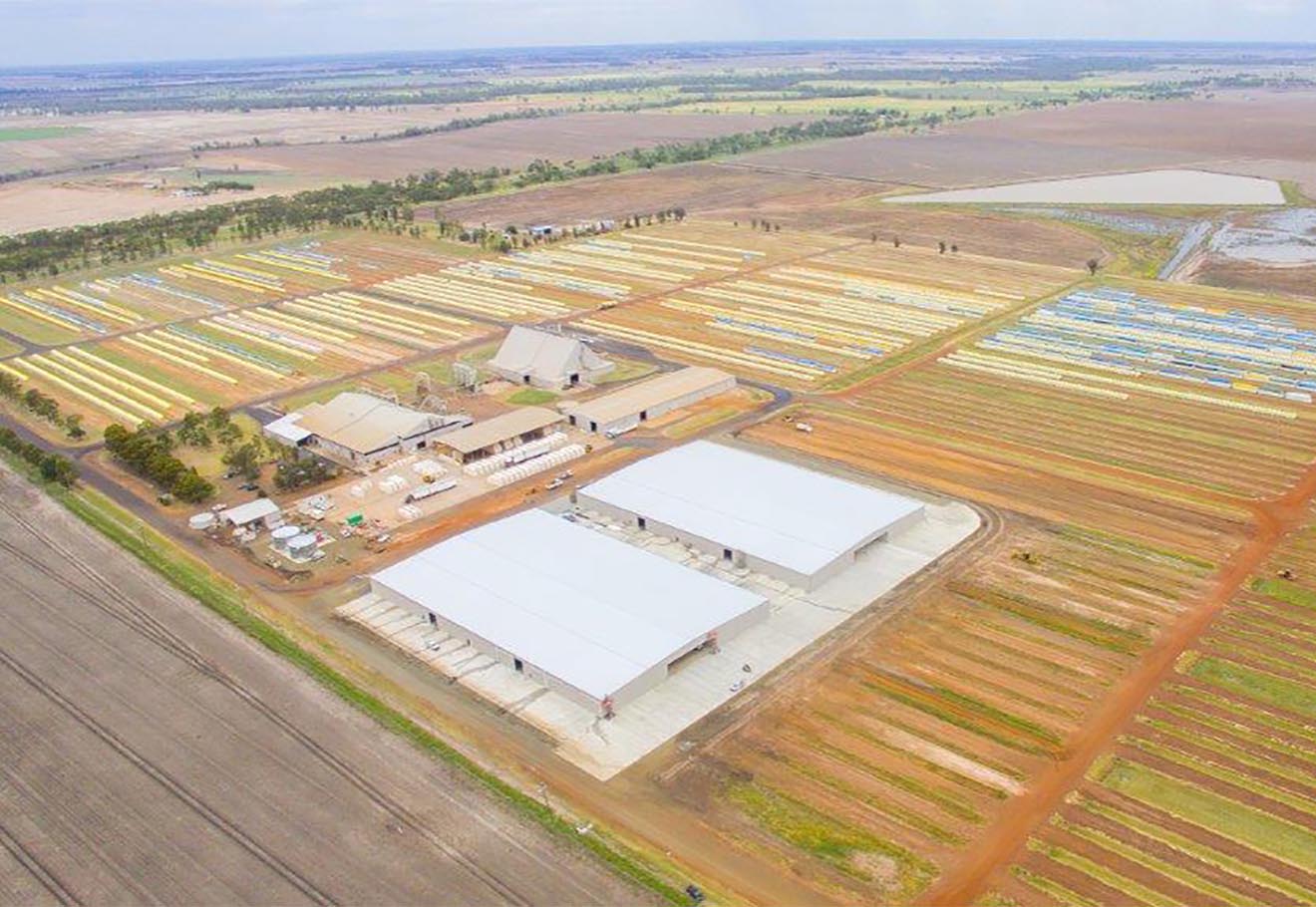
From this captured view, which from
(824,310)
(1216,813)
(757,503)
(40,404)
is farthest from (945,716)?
(40,404)

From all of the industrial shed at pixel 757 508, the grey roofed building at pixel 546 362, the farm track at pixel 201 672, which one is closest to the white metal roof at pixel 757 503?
the industrial shed at pixel 757 508

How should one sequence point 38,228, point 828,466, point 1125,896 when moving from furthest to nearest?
point 38,228, point 828,466, point 1125,896

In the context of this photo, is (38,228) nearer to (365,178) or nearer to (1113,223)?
(365,178)

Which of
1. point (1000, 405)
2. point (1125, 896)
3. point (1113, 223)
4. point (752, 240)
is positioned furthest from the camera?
point (1113, 223)

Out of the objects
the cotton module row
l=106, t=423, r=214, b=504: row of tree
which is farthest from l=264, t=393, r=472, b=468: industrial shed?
the cotton module row

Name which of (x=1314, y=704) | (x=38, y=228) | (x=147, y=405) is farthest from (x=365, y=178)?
(x=1314, y=704)

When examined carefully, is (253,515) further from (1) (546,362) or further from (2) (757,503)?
(1) (546,362)

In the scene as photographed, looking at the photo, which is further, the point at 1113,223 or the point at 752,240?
the point at 1113,223

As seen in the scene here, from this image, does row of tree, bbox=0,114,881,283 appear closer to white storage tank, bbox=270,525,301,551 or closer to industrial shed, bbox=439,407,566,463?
industrial shed, bbox=439,407,566,463
